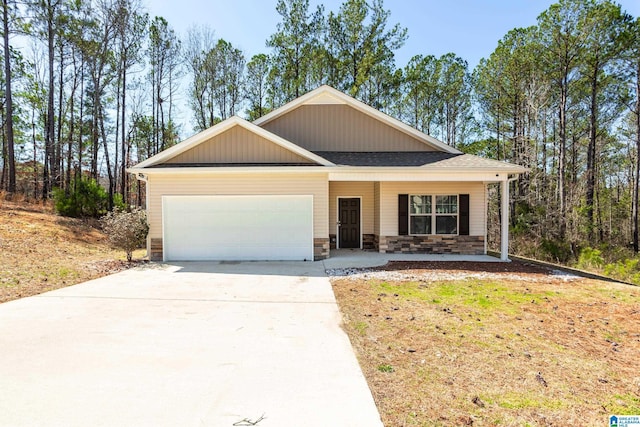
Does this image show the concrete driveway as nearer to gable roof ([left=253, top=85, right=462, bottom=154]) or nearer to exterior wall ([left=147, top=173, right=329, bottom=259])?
exterior wall ([left=147, top=173, right=329, bottom=259])

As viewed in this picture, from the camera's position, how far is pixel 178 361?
11.3ft

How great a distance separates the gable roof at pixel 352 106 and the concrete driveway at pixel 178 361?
8.28m

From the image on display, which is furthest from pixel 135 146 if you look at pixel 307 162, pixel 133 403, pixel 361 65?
pixel 133 403

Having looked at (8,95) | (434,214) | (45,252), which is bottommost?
(45,252)

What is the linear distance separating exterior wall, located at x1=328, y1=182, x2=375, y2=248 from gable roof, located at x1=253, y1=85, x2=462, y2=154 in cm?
251

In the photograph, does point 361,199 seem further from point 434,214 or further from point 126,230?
point 126,230

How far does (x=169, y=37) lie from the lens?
21.2m

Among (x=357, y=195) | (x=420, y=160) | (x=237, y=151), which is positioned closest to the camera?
(x=237, y=151)

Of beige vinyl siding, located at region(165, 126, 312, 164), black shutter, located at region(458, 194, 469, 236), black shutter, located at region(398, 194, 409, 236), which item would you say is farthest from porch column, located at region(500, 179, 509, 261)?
beige vinyl siding, located at region(165, 126, 312, 164)

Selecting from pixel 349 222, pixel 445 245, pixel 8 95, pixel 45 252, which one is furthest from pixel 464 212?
pixel 8 95

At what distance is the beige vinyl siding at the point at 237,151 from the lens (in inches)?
397

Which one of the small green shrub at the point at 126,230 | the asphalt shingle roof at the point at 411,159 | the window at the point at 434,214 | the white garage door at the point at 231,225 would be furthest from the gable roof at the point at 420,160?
the small green shrub at the point at 126,230

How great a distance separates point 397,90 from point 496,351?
20190 millimetres

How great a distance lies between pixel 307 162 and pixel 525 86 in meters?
14.3
